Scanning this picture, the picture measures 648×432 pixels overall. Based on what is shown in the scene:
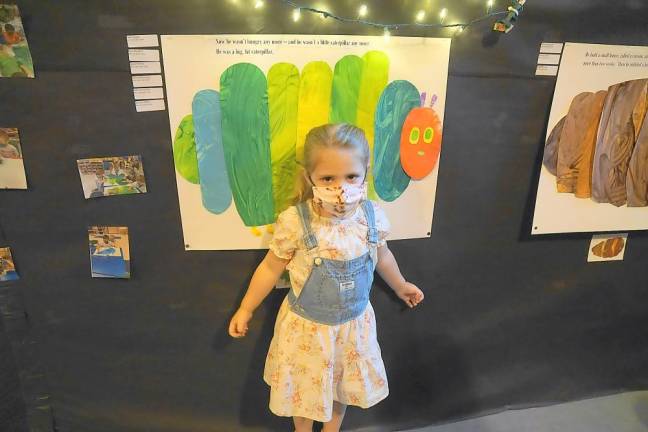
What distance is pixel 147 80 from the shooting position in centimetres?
96

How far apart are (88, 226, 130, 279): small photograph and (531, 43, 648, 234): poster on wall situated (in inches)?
49.2

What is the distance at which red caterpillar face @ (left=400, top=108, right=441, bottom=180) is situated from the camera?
1.08 m

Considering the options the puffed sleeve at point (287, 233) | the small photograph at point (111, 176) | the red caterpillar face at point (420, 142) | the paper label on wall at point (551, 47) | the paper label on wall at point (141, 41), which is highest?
the paper label on wall at point (551, 47)

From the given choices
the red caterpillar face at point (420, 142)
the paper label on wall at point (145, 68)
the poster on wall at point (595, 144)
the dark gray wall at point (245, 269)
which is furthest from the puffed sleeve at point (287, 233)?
the poster on wall at point (595, 144)

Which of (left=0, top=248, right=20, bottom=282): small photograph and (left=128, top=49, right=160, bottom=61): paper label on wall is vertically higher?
(left=128, top=49, right=160, bottom=61): paper label on wall

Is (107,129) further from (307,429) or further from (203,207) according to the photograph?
(307,429)

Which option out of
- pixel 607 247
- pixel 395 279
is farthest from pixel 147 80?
pixel 607 247

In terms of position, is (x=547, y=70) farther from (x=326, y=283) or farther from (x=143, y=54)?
(x=143, y=54)

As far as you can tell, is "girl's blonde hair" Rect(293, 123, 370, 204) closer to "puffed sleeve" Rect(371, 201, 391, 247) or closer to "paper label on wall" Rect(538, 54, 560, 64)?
"puffed sleeve" Rect(371, 201, 391, 247)

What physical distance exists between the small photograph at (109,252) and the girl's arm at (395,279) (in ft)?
A: 2.35

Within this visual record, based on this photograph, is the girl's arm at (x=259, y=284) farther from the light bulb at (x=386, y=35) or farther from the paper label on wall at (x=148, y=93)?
the light bulb at (x=386, y=35)

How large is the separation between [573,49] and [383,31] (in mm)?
572

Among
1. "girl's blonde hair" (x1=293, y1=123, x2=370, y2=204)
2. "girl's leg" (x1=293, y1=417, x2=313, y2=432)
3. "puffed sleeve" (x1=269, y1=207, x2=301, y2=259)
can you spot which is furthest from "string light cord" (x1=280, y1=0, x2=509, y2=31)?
"girl's leg" (x1=293, y1=417, x2=313, y2=432)

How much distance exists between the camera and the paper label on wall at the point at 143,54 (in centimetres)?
93
